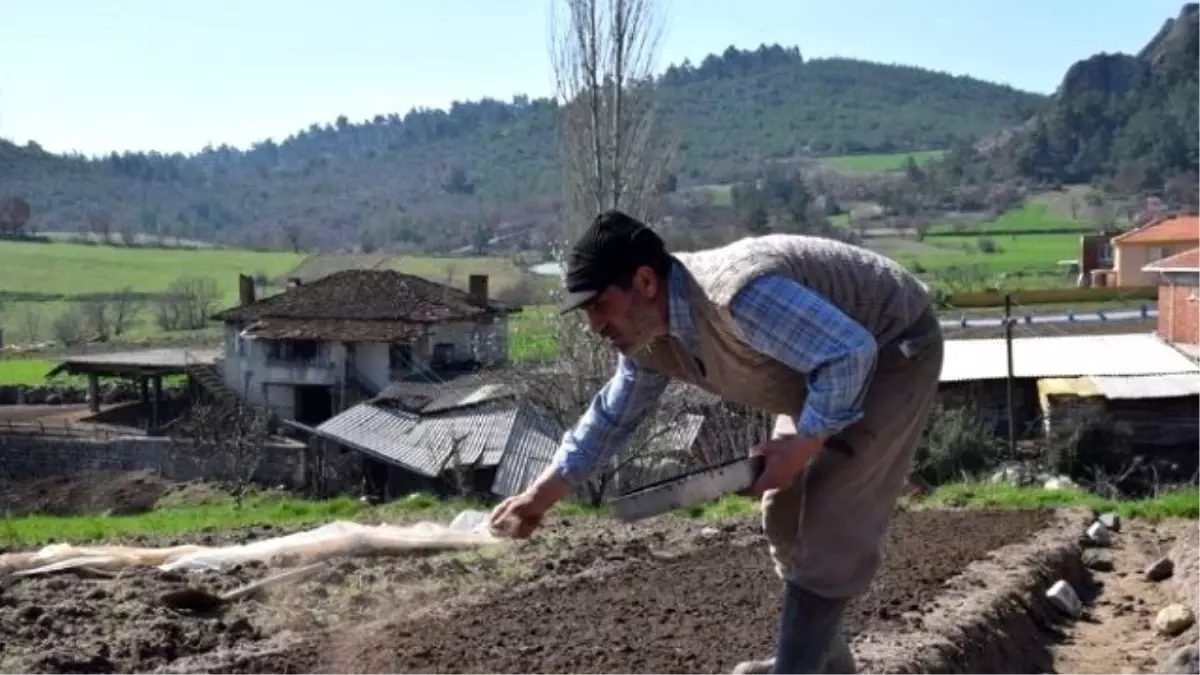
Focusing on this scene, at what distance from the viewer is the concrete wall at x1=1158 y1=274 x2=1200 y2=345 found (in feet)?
110

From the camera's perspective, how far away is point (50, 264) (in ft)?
289

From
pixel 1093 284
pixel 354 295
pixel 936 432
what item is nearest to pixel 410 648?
pixel 936 432

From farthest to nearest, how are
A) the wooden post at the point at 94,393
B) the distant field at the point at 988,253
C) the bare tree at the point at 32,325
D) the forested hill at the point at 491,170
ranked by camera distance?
the forested hill at the point at 491,170 → the bare tree at the point at 32,325 → the distant field at the point at 988,253 → the wooden post at the point at 94,393

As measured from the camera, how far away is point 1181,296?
34.2 meters

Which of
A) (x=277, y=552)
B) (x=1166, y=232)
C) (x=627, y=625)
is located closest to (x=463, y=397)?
(x=277, y=552)

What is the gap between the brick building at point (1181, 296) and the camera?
3328 centimetres

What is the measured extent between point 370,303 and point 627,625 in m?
41.2

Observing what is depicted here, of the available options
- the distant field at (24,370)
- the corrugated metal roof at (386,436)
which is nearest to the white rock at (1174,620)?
the corrugated metal roof at (386,436)

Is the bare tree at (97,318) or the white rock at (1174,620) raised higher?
the white rock at (1174,620)

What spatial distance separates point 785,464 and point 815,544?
2.16 ft

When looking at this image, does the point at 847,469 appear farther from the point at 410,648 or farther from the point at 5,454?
the point at 5,454

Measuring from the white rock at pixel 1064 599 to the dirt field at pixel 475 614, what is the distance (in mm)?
537

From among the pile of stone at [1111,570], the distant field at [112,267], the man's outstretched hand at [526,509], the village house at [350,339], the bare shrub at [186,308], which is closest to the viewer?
the man's outstretched hand at [526,509]

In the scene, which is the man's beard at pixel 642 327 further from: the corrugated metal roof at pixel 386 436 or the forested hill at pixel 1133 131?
the forested hill at pixel 1133 131
